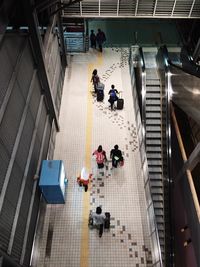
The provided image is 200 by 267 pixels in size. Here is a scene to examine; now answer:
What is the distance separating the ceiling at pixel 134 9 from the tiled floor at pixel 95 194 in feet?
9.67

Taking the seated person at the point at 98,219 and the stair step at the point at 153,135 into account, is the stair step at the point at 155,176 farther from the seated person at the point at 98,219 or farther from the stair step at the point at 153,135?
the seated person at the point at 98,219

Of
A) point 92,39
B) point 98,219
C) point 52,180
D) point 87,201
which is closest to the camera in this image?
point 52,180

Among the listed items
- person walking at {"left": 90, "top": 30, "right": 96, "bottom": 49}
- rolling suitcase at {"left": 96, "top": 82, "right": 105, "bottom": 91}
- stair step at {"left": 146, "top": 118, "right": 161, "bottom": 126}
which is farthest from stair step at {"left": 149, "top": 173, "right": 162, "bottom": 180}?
person walking at {"left": 90, "top": 30, "right": 96, "bottom": 49}

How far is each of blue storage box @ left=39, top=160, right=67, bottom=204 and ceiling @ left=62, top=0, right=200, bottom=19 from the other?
Answer: 285 inches

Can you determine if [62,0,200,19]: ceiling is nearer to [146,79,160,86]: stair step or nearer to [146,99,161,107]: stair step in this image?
[146,79,160,86]: stair step

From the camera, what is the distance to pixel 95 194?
30.2 ft

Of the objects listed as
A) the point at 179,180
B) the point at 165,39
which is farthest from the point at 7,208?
the point at 165,39

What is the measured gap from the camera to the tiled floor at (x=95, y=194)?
25.9ft

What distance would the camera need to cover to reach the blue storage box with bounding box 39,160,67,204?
791 cm

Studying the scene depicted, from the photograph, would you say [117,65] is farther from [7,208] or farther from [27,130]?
[7,208]

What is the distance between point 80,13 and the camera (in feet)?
39.2

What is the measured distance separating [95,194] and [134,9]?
818 centimetres

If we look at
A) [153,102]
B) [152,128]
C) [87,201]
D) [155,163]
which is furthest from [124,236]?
[153,102]

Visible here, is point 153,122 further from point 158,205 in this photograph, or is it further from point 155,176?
point 158,205
